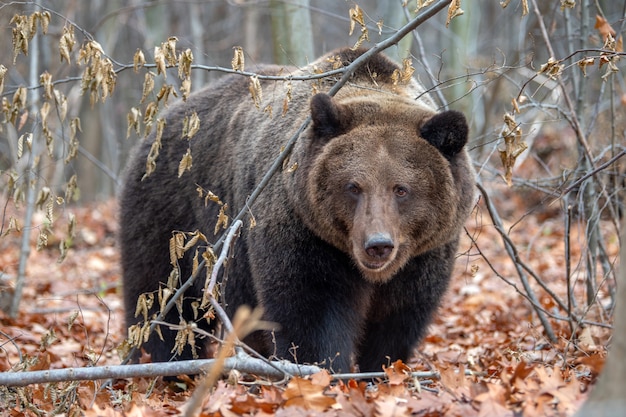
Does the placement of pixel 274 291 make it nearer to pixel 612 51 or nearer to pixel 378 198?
pixel 378 198

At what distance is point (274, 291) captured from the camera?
545 cm

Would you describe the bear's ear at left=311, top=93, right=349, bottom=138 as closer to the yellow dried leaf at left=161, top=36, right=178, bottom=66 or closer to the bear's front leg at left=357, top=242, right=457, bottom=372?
the yellow dried leaf at left=161, top=36, right=178, bottom=66

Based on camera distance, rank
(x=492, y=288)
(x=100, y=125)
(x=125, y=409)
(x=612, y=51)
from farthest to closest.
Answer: (x=100, y=125)
(x=492, y=288)
(x=612, y=51)
(x=125, y=409)

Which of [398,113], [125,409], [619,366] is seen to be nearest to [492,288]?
[398,113]

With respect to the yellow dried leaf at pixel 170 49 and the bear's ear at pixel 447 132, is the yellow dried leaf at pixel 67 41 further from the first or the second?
the bear's ear at pixel 447 132

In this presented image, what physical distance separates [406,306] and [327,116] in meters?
1.60

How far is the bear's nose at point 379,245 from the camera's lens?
4.82 meters

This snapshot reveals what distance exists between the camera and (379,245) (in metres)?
4.82

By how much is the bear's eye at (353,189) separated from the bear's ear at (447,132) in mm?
626

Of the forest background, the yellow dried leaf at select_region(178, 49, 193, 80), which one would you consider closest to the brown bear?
the forest background

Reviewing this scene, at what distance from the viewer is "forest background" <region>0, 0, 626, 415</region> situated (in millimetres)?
4770

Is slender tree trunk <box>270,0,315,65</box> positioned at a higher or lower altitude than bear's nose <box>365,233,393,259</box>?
higher

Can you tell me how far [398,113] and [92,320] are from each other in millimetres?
5401

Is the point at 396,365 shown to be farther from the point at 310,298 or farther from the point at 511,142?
the point at 511,142
